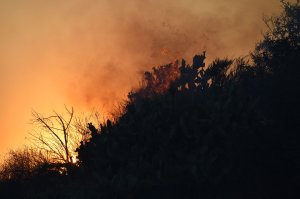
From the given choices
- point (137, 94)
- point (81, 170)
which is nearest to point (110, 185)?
point (81, 170)

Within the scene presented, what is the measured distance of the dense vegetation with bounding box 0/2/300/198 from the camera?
12.7 meters

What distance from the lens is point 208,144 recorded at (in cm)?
1399

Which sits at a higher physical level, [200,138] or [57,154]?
[57,154]

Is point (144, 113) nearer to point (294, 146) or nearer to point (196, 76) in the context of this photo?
point (196, 76)

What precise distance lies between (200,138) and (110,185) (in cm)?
355

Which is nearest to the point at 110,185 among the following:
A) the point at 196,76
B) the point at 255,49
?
the point at 196,76

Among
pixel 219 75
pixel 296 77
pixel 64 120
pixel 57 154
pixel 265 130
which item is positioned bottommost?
pixel 265 130

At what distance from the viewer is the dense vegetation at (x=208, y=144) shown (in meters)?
12.7

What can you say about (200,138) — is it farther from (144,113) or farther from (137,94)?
(137,94)

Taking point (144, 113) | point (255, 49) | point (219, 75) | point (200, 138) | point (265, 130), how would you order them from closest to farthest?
point (265, 130)
point (200, 138)
point (144, 113)
point (219, 75)
point (255, 49)

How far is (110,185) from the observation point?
13.5 metres

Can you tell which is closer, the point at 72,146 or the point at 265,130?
the point at 265,130

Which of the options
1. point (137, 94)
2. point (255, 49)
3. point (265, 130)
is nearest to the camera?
point (265, 130)

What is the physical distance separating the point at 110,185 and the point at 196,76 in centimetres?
703
